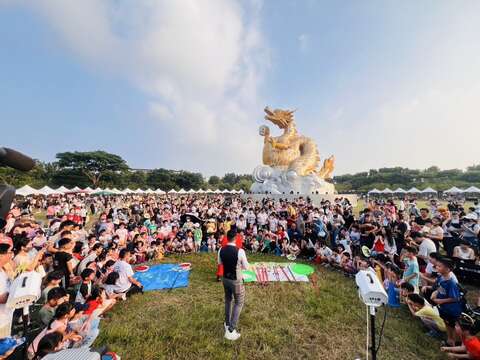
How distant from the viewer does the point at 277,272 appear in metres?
6.23

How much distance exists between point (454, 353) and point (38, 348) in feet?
16.9

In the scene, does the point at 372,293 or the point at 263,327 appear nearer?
the point at 372,293

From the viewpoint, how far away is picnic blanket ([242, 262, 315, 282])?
5801 mm

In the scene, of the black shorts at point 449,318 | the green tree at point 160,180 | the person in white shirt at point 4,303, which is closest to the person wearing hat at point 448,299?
the black shorts at point 449,318

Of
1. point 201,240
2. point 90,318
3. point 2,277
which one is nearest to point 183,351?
point 90,318

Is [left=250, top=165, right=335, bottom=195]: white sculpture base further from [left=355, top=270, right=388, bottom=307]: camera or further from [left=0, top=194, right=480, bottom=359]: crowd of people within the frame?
[left=355, top=270, right=388, bottom=307]: camera

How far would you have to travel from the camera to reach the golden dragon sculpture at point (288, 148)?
73.3 ft

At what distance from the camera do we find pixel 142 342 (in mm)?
3457

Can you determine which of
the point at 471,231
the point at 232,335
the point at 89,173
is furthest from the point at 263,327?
the point at 89,173

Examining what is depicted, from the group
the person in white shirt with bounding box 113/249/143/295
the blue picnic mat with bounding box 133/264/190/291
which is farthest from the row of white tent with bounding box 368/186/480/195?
the person in white shirt with bounding box 113/249/143/295

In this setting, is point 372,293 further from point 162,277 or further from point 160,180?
point 160,180

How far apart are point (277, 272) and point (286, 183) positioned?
15.3 meters

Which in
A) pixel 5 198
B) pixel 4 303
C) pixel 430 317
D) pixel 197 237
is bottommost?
pixel 430 317

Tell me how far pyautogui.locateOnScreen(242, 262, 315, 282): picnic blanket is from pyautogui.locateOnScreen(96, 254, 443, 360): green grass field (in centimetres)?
44
